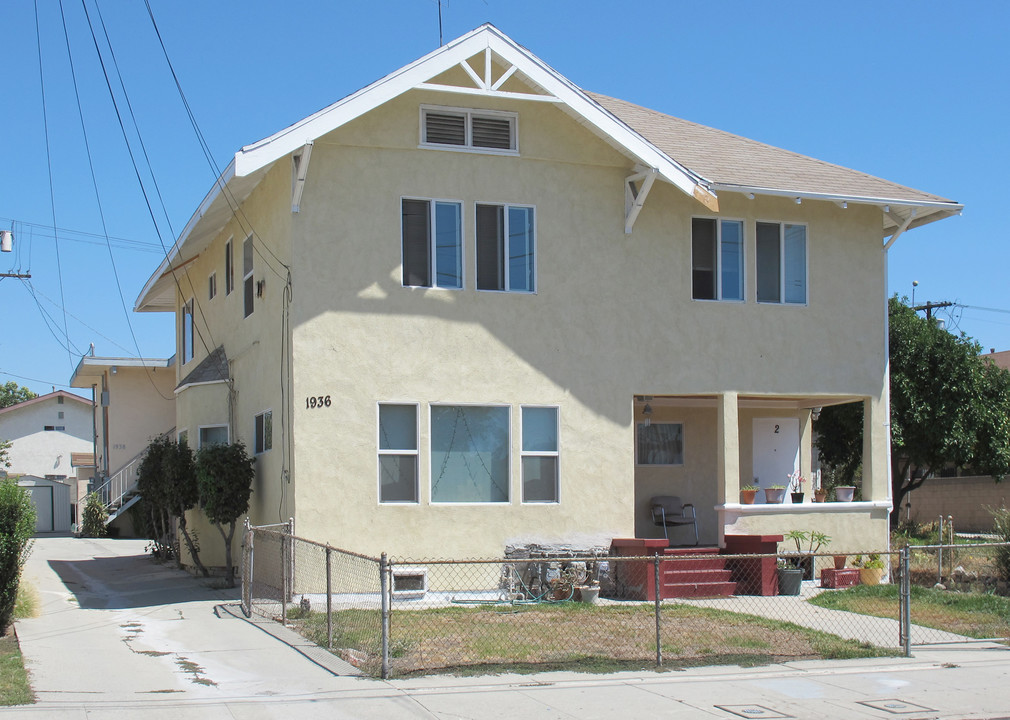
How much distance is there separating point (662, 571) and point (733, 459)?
2.30 metres

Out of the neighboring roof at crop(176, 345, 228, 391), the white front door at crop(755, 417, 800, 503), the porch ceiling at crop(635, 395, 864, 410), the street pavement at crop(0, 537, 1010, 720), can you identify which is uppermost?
the neighboring roof at crop(176, 345, 228, 391)

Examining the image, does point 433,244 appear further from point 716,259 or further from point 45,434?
point 45,434

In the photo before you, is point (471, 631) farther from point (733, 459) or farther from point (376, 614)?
point (733, 459)

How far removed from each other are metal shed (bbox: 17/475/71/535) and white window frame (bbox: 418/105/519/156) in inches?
1146

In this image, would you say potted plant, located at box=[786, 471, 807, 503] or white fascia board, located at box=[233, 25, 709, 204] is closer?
white fascia board, located at box=[233, 25, 709, 204]

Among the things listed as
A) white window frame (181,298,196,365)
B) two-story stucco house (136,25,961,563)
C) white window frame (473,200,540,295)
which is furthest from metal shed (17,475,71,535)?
white window frame (473,200,540,295)

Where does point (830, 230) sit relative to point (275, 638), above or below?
above

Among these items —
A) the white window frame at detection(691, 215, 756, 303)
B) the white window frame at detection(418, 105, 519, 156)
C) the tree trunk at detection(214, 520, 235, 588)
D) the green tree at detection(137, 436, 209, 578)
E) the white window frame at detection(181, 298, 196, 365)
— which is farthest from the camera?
the white window frame at detection(181, 298, 196, 365)

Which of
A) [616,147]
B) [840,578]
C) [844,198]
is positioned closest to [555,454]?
[616,147]

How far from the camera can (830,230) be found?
18078 mm

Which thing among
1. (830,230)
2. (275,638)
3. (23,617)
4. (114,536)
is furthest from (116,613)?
(114,536)

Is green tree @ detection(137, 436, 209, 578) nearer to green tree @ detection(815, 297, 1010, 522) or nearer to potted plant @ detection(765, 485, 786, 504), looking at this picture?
potted plant @ detection(765, 485, 786, 504)

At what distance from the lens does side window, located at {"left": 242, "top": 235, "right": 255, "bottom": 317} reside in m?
18.2

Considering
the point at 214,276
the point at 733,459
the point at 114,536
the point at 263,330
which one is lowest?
the point at 114,536
